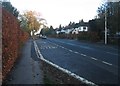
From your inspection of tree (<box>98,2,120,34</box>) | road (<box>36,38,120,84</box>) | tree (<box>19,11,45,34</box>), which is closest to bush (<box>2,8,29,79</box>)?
road (<box>36,38,120,84</box>)

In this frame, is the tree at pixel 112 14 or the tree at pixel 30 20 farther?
the tree at pixel 30 20

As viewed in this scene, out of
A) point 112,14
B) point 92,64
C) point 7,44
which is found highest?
point 112,14

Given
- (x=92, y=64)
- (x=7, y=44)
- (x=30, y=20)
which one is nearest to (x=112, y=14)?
(x=92, y=64)

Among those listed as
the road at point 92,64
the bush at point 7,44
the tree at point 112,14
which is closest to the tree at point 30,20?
the tree at point 112,14

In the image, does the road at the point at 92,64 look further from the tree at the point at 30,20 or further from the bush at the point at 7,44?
the tree at the point at 30,20

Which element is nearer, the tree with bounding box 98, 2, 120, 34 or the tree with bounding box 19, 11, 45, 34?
the tree with bounding box 98, 2, 120, 34

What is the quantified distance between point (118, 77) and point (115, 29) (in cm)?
3445

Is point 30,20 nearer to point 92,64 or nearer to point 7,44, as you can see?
point 92,64

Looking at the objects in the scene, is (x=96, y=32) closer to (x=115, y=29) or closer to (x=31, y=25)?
(x=115, y=29)

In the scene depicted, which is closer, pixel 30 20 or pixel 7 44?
pixel 7 44

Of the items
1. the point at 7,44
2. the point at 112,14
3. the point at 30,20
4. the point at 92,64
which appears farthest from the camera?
the point at 30,20

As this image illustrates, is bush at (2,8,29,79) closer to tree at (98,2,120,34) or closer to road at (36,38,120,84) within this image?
road at (36,38,120,84)

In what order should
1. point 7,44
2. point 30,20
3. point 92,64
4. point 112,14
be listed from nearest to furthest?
point 7,44
point 92,64
point 112,14
point 30,20

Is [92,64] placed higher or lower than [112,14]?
lower
